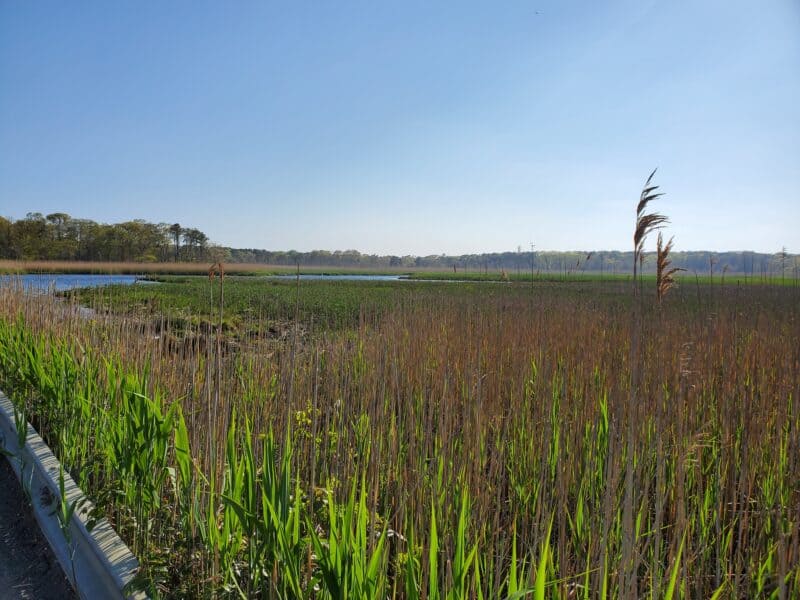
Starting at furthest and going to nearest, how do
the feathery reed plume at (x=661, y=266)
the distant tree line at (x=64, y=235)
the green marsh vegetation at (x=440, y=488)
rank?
the distant tree line at (x=64, y=235), the feathery reed plume at (x=661, y=266), the green marsh vegetation at (x=440, y=488)

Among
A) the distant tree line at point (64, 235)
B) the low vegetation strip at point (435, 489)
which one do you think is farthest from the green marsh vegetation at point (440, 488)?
the distant tree line at point (64, 235)

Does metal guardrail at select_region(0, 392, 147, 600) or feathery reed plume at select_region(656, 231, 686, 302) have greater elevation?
feathery reed plume at select_region(656, 231, 686, 302)

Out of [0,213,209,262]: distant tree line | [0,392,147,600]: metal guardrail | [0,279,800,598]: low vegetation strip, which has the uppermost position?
[0,213,209,262]: distant tree line

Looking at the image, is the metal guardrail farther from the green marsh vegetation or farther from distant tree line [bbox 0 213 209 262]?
distant tree line [bbox 0 213 209 262]

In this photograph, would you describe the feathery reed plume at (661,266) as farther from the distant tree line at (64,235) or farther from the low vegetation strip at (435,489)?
the distant tree line at (64,235)

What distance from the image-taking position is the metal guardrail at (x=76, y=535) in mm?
1793

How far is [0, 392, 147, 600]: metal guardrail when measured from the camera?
1793 millimetres

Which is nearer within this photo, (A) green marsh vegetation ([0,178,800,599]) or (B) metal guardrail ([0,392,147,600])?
(A) green marsh vegetation ([0,178,800,599])

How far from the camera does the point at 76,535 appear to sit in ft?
6.84

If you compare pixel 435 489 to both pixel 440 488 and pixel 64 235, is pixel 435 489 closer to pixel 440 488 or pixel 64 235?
pixel 440 488

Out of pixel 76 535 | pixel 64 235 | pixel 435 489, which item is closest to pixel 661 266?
pixel 435 489

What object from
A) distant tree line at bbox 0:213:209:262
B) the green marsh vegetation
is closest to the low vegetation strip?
the green marsh vegetation

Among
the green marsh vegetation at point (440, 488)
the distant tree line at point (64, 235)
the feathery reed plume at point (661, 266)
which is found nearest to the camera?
the green marsh vegetation at point (440, 488)

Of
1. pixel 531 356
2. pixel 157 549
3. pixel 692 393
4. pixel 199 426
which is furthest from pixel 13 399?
pixel 692 393
